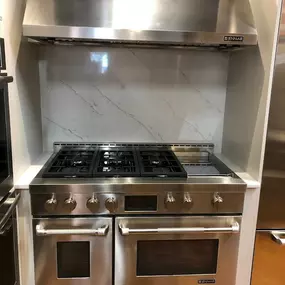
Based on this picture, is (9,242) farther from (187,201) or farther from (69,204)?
(187,201)

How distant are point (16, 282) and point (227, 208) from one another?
3.39ft

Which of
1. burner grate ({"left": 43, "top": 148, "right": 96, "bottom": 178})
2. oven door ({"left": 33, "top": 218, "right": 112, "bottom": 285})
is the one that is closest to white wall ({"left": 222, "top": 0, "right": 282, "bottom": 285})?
oven door ({"left": 33, "top": 218, "right": 112, "bottom": 285})

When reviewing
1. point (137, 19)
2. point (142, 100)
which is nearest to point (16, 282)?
point (142, 100)

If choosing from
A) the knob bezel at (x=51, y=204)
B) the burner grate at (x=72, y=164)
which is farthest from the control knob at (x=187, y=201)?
the knob bezel at (x=51, y=204)

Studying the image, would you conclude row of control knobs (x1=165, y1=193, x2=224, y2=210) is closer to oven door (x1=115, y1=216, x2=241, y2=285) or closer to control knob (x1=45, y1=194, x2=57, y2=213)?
oven door (x1=115, y1=216, x2=241, y2=285)

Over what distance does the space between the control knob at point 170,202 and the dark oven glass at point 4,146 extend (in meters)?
0.68

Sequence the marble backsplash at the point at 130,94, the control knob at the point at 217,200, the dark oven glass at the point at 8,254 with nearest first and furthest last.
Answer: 1. the dark oven glass at the point at 8,254
2. the control knob at the point at 217,200
3. the marble backsplash at the point at 130,94

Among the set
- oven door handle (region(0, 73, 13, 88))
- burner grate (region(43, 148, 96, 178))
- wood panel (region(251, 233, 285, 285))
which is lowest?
wood panel (region(251, 233, 285, 285))

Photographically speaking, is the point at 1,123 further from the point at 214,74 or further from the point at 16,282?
the point at 214,74

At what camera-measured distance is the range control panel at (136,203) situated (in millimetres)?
1529

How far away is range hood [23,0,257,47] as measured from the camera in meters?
1.48

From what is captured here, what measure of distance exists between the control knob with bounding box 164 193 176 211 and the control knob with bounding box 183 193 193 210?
5 centimetres

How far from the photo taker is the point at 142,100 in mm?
2049

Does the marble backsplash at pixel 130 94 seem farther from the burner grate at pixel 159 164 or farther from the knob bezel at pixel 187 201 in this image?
the knob bezel at pixel 187 201
